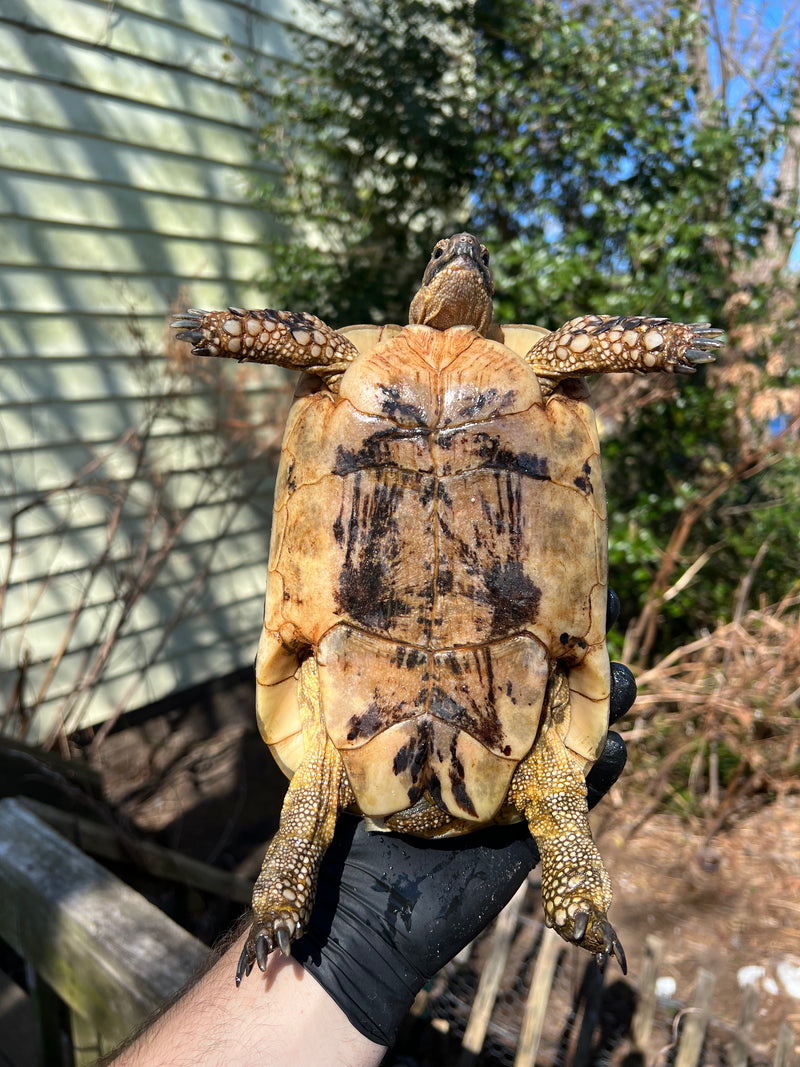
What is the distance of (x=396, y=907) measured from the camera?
1789 mm

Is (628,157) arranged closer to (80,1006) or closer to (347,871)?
(347,871)

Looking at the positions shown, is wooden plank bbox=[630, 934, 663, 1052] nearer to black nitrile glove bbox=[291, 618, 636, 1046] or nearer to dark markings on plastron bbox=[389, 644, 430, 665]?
black nitrile glove bbox=[291, 618, 636, 1046]

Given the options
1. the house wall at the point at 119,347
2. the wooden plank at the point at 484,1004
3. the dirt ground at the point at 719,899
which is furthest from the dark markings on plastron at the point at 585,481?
the house wall at the point at 119,347

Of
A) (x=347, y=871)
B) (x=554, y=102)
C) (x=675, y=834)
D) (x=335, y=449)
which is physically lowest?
(x=675, y=834)

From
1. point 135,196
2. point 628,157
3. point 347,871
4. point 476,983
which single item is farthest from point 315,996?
point 628,157

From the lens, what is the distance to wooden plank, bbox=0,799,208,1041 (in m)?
1.71

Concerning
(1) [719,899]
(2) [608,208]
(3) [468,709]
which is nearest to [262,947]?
(3) [468,709]

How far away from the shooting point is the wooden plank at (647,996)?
2.68 meters

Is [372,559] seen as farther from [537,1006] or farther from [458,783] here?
[537,1006]

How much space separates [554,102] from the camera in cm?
453

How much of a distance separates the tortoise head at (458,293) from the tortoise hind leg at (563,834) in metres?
1.06

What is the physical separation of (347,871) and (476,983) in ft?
5.64

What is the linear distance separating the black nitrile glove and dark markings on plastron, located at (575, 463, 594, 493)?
634mm

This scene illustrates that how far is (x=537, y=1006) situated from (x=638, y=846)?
6.61ft
